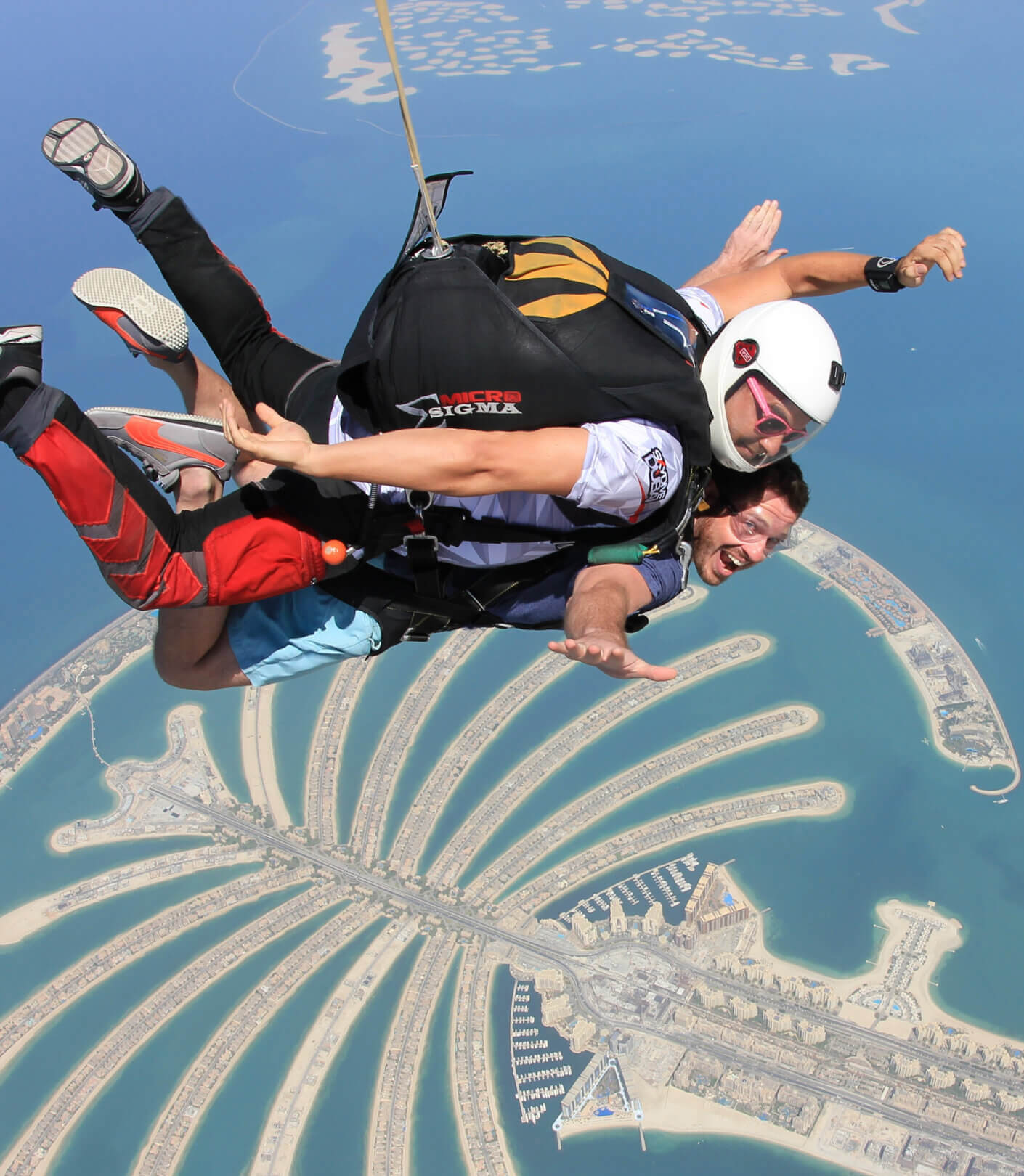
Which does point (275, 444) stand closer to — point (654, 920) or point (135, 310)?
point (135, 310)

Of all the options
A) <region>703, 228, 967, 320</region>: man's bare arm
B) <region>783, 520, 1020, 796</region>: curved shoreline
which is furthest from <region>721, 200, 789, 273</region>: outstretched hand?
<region>783, 520, 1020, 796</region>: curved shoreline

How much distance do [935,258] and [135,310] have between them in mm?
Answer: 2982

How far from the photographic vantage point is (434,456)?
2436 millimetres

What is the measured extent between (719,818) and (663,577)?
14.9 m

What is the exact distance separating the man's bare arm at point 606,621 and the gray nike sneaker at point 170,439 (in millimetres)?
1404

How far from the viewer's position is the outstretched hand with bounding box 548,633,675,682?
97.2 inches

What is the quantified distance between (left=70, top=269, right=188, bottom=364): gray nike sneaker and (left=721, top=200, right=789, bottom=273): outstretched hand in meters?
2.41

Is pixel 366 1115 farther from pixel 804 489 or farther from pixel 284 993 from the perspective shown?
pixel 804 489

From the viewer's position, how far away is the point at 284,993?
16.1 metres

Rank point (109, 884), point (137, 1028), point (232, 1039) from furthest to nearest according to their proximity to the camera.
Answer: point (109, 884), point (137, 1028), point (232, 1039)

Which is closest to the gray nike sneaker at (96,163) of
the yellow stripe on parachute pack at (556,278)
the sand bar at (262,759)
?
the yellow stripe on parachute pack at (556,278)

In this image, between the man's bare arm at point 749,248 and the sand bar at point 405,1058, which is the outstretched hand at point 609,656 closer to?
the man's bare arm at point 749,248

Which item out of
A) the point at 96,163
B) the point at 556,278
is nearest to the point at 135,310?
the point at 96,163

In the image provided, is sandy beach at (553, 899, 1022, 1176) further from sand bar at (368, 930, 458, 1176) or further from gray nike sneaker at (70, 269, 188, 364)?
gray nike sneaker at (70, 269, 188, 364)
